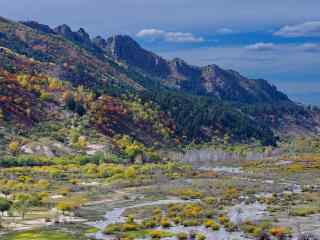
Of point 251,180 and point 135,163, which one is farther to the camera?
point 135,163

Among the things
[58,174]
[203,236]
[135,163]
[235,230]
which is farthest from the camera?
[135,163]

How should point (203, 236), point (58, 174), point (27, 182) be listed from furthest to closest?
point (58, 174) < point (27, 182) < point (203, 236)

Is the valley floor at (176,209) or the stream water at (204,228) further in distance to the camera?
the valley floor at (176,209)

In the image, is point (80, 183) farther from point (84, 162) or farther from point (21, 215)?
point (21, 215)

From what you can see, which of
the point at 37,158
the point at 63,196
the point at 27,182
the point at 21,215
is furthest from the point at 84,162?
the point at 21,215

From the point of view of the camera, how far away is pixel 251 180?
159 m

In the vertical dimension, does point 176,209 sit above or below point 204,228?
above

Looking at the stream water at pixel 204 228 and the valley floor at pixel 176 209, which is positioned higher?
the valley floor at pixel 176 209

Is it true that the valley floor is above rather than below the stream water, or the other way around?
above

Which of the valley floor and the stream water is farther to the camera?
the valley floor

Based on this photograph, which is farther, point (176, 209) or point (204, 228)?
point (176, 209)

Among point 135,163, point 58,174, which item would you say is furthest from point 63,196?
point 135,163

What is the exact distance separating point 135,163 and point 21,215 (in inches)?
4102

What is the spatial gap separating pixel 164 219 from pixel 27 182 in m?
59.1
